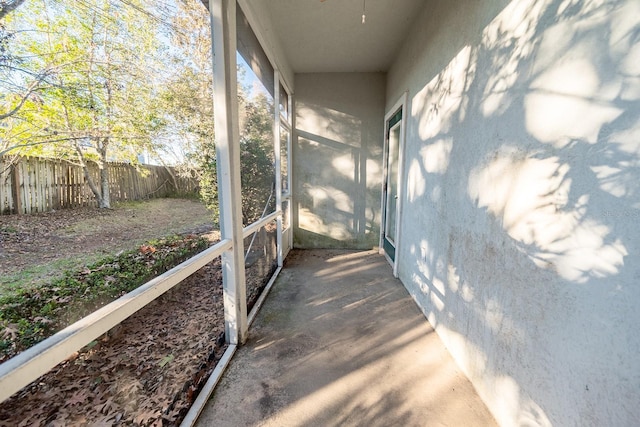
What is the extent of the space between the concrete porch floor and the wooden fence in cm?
132

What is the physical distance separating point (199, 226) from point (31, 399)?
0.96m

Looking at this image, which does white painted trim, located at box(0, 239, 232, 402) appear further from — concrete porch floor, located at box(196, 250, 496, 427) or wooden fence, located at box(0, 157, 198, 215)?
concrete porch floor, located at box(196, 250, 496, 427)

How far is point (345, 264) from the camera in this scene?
3.96 metres

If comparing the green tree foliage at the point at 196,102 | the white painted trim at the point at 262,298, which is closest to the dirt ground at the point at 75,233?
the green tree foliage at the point at 196,102

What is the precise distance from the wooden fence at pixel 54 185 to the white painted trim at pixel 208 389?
1212 mm

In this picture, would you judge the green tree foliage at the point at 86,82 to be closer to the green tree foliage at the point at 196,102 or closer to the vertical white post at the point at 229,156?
the green tree foliage at the point at 196,102

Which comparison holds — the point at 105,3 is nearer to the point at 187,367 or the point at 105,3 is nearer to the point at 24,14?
the point at 24,14

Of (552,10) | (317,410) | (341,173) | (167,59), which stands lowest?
(317,410)

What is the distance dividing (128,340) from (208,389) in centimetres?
64

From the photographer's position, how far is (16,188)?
0.68 meters

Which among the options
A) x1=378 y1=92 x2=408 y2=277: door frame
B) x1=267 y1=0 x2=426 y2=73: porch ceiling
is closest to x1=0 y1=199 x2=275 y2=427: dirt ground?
x1=378 y1=92 x2=408 y2=277: door frame

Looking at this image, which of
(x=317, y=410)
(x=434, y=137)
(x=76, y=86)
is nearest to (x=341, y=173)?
(x=434, y=137)

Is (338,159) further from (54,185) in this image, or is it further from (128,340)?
(54,185)

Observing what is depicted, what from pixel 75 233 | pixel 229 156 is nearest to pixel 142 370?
pixel 75 233
